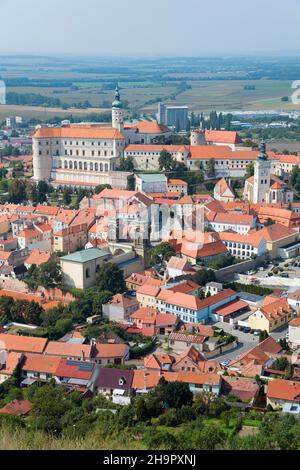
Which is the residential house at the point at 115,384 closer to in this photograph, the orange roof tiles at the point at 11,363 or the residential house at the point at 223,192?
the orange roof tiles at the point at 11,363

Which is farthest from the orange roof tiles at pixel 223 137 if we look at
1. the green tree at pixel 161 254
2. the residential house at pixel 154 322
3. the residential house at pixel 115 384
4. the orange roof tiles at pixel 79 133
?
the residential house at pixel 115 384

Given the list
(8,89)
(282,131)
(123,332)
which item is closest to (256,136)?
(282,131)

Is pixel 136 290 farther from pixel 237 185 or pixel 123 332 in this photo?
pixel 237 185

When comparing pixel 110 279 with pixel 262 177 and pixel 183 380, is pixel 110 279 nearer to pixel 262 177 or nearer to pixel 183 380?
pixel 183 380

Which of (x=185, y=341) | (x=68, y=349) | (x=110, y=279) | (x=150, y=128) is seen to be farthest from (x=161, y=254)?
(x=150, y=128)

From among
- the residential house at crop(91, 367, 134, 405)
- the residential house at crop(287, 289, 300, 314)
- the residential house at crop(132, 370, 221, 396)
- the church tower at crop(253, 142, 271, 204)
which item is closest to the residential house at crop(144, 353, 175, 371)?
the residential house at crop(132, 370, 221, 396)

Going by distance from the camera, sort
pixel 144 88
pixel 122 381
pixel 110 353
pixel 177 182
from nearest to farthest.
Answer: pixel 122 381, pixel 110 353, pixel 177 182, pixel 144 88
